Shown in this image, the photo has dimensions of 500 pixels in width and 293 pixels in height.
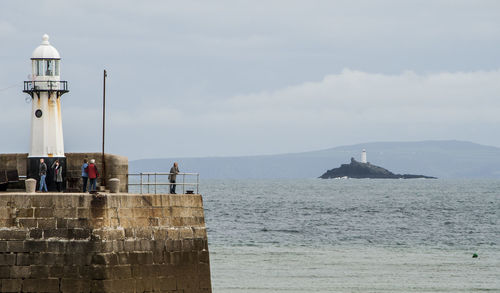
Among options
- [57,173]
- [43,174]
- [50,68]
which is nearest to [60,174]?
[57,173]

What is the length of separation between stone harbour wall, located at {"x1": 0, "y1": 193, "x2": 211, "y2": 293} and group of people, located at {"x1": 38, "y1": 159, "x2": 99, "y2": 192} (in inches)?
125

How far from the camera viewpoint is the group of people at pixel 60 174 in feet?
86.5

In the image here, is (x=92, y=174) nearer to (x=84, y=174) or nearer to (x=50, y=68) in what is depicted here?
(x=84, y=174)

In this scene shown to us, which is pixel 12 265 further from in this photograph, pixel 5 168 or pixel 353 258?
pixel 353 258

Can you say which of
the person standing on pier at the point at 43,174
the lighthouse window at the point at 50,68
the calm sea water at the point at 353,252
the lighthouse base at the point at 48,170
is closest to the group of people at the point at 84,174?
the person standing on pier at the point at 43,174

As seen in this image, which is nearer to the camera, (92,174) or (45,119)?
(92,174)

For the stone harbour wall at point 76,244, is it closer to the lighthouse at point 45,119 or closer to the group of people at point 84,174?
the group of people at point 84,174

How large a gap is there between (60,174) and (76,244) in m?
5.12

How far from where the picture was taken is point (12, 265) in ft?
74.1

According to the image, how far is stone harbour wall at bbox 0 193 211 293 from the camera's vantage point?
73.4ft

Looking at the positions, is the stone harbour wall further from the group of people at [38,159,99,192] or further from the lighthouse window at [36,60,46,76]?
the lighthouse window at [36,60,46,76]

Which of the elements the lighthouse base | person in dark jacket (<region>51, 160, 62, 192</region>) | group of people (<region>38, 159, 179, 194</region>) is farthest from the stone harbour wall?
the lighthouse base

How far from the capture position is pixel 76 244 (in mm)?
22391

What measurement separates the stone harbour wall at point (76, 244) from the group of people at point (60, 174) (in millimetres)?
3176
